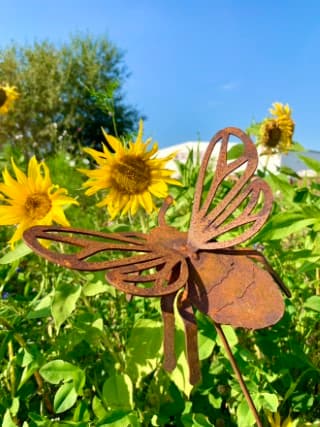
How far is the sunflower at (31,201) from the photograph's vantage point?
723 mm

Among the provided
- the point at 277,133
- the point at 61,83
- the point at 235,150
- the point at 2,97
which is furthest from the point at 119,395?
the point at 61,83

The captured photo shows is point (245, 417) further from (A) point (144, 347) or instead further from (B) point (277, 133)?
(B) point (277, 133)

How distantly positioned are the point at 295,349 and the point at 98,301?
487 millimetres

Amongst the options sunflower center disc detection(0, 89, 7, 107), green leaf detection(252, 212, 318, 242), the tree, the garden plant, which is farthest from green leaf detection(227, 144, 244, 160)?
the tree

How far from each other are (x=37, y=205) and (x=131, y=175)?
167mm

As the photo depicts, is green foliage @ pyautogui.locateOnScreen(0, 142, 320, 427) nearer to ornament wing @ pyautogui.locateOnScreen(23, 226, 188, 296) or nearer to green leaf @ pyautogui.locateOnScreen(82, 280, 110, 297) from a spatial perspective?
green leaf @ pyautogui.locateOnScreen(82, 280, 110, 297)

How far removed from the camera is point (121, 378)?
66 cm

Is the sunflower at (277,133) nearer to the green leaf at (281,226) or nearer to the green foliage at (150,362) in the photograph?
the green foliage at (150,362)

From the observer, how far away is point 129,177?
82 cm

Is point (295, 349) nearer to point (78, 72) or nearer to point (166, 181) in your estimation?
point (166, 181)

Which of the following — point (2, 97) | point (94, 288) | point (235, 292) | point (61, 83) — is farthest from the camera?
point (61, 83)

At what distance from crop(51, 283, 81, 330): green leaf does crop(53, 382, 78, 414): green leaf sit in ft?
0.28

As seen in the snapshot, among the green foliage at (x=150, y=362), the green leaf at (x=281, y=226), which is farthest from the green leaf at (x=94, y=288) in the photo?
the green leaf at (x=281, y=226)

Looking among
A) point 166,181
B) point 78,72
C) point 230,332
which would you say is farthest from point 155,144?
point 78,72
